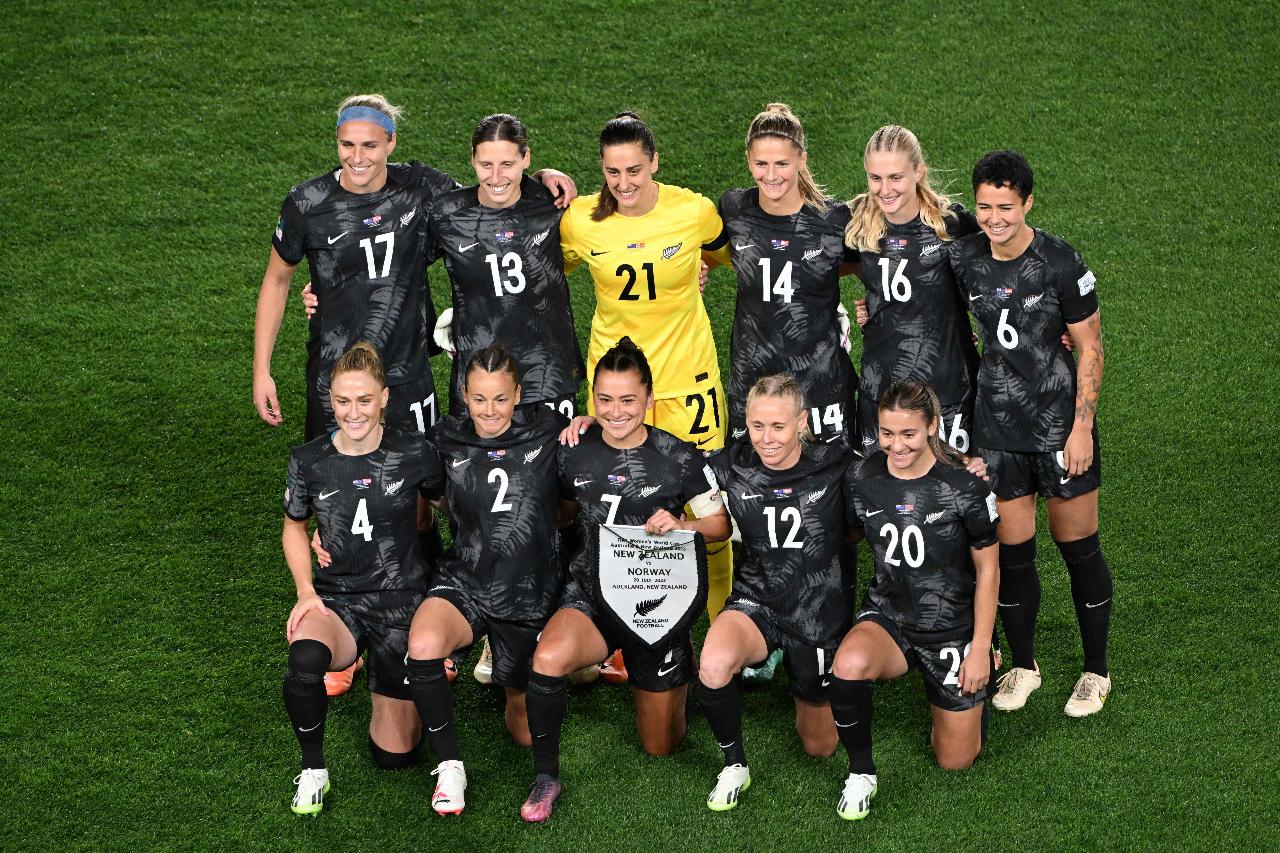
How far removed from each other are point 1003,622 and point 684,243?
1.92 metres

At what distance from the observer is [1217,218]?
938 centimetres

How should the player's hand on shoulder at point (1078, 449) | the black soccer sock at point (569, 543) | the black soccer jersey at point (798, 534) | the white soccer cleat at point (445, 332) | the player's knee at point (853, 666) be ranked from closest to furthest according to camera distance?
the player's knee at point (853, 666) < the black soccer jersey at point (798, 534) < the player's hand on shoulder at point (1078, 449) < the black soccer sock at point (569, 543) < the white soccer cleat at point (445, 332)

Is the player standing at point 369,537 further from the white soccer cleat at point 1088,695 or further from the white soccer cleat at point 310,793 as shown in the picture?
the white soccer cleat at point 1088,695

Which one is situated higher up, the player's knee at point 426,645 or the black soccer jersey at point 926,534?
the black soccer jersey at point 926,534

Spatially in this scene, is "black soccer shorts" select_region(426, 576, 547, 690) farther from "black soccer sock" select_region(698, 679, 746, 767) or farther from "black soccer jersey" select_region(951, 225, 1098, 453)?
"black soccer jersey" select_region(951, 225, 1098, 453)

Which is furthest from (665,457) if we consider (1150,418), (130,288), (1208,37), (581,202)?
(1208,37)

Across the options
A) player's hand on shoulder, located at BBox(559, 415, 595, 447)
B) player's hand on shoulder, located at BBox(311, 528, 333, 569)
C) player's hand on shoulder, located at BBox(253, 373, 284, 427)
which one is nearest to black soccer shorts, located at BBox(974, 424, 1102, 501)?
player's hand on shoulder, located at BBox(559, 415, 595, 447)

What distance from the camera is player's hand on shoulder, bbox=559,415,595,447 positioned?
618 centimetres

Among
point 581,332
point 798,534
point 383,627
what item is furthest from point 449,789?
point 581,332

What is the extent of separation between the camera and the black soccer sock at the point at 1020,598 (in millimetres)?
6367

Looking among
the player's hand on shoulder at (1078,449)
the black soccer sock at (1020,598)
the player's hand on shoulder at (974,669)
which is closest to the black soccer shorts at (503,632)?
the player's hand on shoulder at (974,669)

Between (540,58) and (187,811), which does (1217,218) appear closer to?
(540,58)

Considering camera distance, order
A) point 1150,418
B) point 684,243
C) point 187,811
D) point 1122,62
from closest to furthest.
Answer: point 187,811 < point 684,243 < point 1150,418 < point 1122,62

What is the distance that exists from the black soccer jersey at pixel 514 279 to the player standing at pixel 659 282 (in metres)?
0.11
